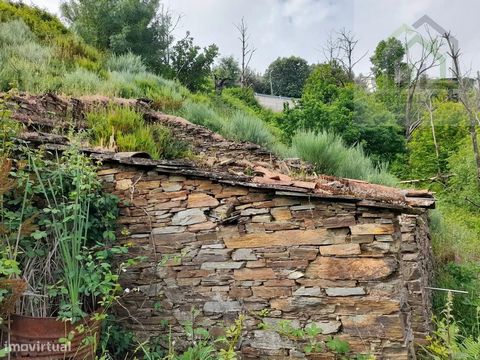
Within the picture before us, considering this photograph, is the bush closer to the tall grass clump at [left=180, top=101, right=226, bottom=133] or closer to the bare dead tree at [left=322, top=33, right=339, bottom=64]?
the tall grass clump at [left=180, top=101, right=226, bottom=133]

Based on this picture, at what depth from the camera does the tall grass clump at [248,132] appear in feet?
23.1

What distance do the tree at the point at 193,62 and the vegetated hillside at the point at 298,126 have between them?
0.10m

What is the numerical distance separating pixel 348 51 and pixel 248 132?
19249 mm

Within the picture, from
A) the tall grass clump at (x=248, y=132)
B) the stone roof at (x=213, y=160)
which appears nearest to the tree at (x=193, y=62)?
the tall grass clump at (x=248, y=132)

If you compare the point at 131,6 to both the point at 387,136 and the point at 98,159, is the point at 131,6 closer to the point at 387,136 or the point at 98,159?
the point at 387,136

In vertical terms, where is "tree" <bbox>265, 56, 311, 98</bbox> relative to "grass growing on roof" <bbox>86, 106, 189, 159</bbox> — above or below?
above

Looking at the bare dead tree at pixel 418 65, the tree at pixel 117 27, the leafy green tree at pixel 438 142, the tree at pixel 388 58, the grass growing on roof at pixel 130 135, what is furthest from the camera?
the tree at pixel 388 58

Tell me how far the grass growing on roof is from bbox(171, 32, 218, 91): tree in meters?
8.52

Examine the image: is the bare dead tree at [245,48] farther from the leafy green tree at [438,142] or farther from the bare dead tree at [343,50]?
the leafy green tree at [438,142]

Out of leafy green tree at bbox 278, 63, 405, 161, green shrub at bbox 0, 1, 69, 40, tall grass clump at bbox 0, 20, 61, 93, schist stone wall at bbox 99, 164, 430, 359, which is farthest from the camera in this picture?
leafy green tree at bbox 278, 63, 405, 161

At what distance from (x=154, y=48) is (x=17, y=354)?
12.5 meters

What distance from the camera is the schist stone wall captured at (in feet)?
9.34

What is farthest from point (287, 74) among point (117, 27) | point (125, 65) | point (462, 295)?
point (462, 295)

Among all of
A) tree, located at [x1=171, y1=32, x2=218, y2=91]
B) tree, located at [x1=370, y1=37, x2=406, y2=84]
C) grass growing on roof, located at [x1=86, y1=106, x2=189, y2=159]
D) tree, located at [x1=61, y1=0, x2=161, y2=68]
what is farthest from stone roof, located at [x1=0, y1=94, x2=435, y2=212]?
tree, located at [x1=370, y1=37, x2=406, y2=84]
